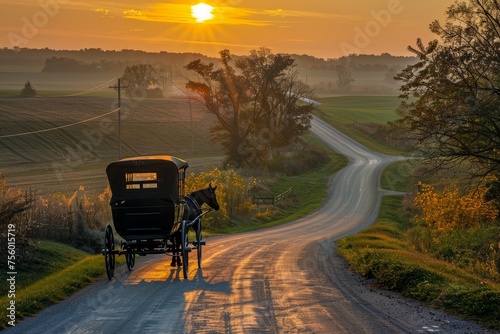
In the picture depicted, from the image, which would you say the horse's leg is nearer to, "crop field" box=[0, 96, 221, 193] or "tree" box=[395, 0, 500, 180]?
"tree" box=[395, 0, 500, 180]

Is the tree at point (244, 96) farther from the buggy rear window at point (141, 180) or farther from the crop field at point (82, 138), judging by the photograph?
the buggy rear window at point (141, 180)

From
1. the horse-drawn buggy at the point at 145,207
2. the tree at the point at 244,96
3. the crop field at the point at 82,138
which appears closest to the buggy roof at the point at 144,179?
the horse-drawn buggy at the point at 145,207

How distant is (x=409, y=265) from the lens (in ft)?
70.1

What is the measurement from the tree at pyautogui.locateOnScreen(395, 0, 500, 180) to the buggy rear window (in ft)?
44.7

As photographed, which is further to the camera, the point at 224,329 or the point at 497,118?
the point at 497,118

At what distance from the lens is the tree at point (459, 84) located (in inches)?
1179

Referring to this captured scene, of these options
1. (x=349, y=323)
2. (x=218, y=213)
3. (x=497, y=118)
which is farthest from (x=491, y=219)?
(x=349, y=323)

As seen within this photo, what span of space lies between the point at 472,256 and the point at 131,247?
20.6m

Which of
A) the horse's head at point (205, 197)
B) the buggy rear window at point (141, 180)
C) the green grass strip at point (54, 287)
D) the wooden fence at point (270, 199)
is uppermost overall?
the buggy rear window at point (141, 180)

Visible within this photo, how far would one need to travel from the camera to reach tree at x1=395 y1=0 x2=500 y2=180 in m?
29.9

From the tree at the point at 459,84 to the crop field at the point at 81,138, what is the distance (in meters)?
39.3

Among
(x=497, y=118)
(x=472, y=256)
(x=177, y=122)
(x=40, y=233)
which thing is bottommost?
(x=472, y=256)

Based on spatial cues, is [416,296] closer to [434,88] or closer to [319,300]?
[319,300]

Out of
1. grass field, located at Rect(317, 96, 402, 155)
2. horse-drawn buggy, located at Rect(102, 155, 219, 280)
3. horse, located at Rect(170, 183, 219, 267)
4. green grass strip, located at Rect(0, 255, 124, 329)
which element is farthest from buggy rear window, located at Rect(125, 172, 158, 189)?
grass field, located at Rect(317, 96, 402, 155)
